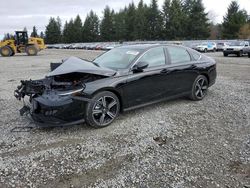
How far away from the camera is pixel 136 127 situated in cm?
452

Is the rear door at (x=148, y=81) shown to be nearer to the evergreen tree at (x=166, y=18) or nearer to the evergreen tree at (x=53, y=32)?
the evergreen tree at (x=166, y=18)

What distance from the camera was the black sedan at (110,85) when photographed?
414 centimetres

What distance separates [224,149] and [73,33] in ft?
269

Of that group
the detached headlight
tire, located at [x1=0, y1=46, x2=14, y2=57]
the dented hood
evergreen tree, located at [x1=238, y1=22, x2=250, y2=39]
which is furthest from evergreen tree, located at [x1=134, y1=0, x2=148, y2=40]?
the detached headlight

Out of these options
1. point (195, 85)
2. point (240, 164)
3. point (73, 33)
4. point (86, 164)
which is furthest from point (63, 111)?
point (73, 33)

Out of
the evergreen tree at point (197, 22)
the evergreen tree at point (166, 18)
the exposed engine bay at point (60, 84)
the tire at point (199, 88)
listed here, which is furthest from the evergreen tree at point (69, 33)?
the exposed engine bay at point (60, 84)

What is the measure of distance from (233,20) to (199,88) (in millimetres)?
53167

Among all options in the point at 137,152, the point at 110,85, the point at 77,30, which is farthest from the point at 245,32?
the point at 137,152

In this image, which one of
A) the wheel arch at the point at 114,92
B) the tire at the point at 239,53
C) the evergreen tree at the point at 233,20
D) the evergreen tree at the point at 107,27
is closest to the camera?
the wheel arch at the point at 114,92

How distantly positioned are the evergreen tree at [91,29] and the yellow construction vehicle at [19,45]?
51163 millimetres

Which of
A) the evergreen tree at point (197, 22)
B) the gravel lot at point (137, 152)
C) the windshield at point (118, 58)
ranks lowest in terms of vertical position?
the gravel lot at point (137, 152)

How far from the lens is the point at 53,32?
84.2 m

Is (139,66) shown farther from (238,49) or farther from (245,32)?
(245,32)

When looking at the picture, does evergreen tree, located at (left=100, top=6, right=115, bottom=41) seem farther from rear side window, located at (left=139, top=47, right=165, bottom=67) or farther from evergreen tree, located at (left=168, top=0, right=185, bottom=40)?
rear side window, located at (left=139, top=47, right=165, bottom=67)
